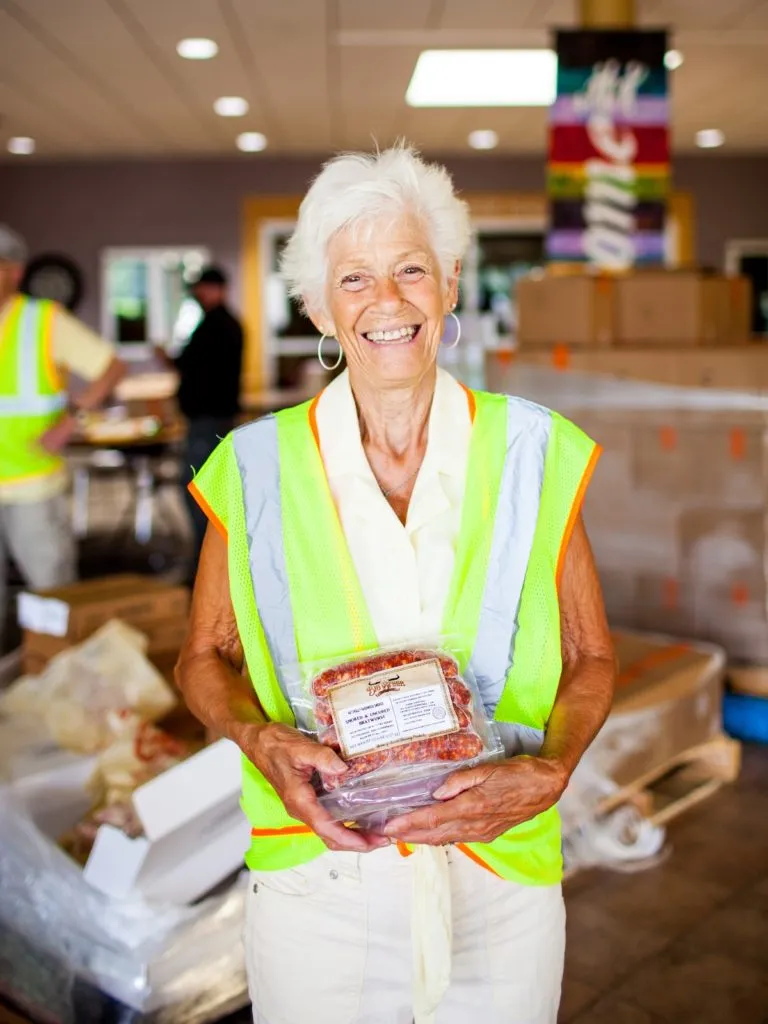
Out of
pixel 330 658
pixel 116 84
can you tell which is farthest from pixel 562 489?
pixel 116 84

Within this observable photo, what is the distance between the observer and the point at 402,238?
125cm

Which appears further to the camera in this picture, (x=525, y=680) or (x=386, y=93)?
(x=386, y=93)

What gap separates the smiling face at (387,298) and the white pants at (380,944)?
1.94 ft

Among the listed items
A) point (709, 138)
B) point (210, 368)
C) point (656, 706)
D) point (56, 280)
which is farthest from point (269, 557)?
point (56, 280)

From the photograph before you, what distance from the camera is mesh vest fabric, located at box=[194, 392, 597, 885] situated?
1.21 m

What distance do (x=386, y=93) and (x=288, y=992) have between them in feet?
23.7

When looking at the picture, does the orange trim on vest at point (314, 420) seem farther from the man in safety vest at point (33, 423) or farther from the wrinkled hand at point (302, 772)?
the man in safety vest at point (33, 423)

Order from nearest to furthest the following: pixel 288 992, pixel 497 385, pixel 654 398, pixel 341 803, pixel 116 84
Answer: pixel 341 803
pixel 288 992
pixel 654 398
pixel 497 385
pixel 116 84

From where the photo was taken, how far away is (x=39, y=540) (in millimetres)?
3205

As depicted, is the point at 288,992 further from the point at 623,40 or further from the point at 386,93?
the point at 386,93

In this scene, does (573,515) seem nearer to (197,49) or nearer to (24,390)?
(24,390)

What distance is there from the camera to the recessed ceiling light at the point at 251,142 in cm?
918

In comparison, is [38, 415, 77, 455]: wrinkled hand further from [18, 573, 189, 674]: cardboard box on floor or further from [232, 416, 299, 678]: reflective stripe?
[232, 416, 299, 678]: reflective stripe

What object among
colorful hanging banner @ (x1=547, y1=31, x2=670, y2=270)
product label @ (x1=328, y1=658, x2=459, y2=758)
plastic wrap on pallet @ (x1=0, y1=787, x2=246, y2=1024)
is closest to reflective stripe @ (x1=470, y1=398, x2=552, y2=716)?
product label @ (x1=328, y1=658, x2=459, y2=758)
